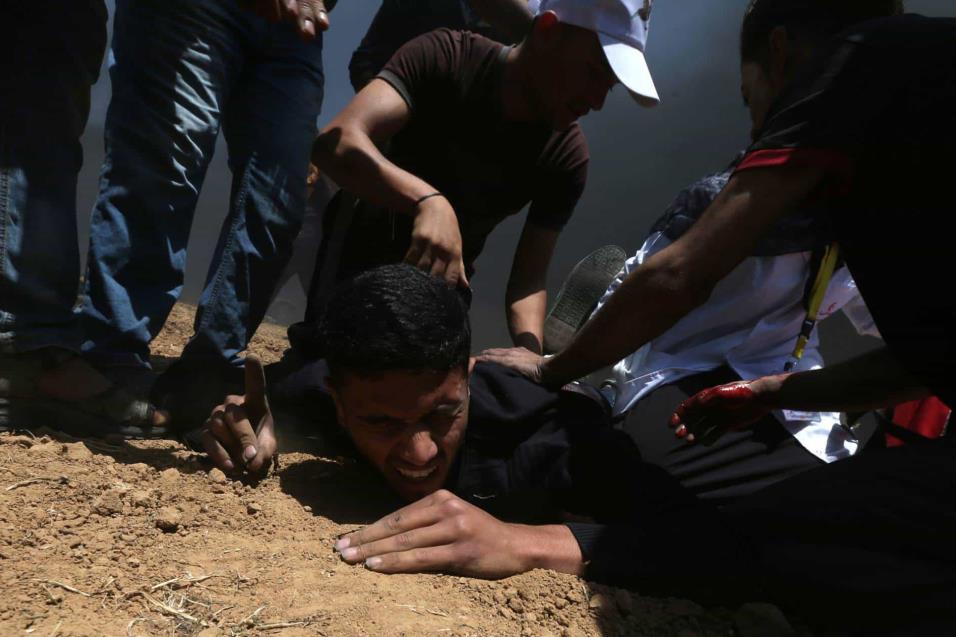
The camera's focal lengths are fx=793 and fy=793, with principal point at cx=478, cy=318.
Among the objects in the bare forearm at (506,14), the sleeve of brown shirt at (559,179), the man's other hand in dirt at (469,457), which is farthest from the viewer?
the bare forearm at (506,14)

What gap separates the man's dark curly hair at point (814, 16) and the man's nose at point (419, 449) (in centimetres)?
127

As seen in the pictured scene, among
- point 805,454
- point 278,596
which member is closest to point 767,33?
point 805,454

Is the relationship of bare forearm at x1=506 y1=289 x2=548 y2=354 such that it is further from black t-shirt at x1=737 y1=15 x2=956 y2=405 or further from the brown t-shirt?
black t-shirt at x1=737 y1=15 x2=956 y2=405

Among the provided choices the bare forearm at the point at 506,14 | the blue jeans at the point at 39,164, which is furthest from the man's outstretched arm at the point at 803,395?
the bare forearm at the point at 506,14

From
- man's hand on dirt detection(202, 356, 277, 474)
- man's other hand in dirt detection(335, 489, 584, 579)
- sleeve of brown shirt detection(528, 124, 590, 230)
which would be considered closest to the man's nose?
man's other hand in dirt detection(335, 489, 584, 579)

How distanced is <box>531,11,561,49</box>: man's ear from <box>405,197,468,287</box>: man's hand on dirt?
724mm

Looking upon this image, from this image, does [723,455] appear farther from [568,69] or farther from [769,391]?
[568,69]

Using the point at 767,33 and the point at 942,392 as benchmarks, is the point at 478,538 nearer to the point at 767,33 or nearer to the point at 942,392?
the point at 942,392

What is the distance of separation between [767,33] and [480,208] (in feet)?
3.85

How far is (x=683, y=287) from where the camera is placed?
1.78 metres

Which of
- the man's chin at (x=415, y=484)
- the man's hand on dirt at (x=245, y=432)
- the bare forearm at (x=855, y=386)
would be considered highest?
the bare forearm at (x=855, y=386)

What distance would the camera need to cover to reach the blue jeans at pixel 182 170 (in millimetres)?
2188

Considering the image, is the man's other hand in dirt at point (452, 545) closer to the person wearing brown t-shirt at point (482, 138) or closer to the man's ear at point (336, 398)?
the man's ear at point (336, 398)

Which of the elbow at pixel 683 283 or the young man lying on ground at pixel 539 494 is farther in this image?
the elbow at pixel 683 283
